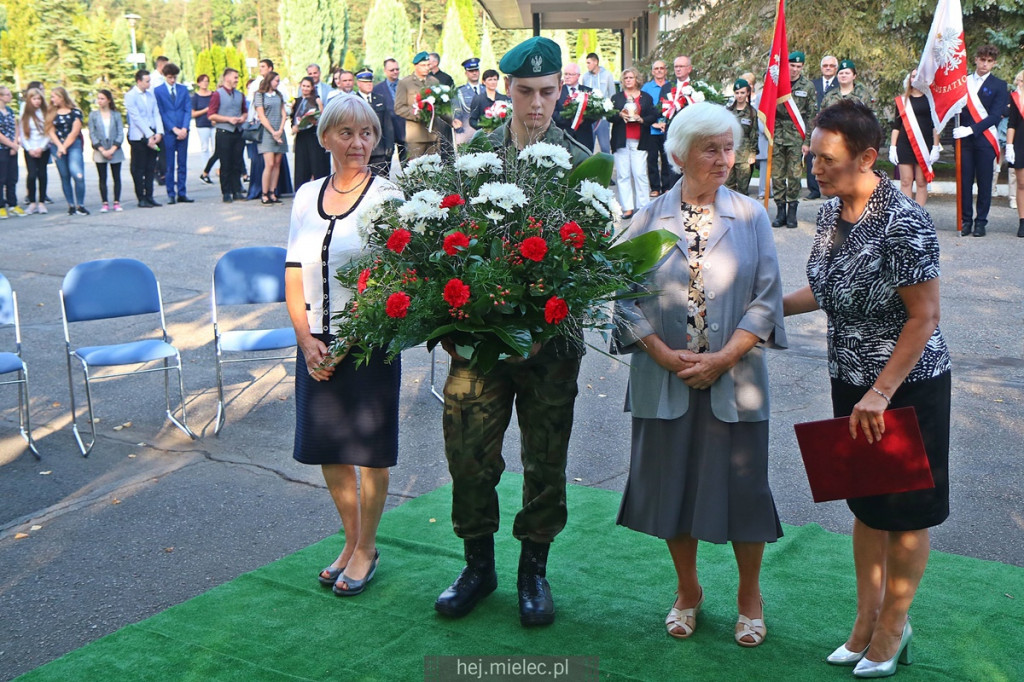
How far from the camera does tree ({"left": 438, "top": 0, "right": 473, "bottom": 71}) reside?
54.1 metres

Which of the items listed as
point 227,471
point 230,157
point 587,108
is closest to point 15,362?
point 227,471

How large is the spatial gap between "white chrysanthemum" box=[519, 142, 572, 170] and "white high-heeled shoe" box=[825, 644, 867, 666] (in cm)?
206

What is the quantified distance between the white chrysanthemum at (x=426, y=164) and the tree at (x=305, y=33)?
167 feet

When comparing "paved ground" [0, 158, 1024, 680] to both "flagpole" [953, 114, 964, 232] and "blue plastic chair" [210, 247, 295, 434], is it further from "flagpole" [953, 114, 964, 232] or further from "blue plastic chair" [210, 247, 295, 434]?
"flagpole" [953, 114, 964, 232]

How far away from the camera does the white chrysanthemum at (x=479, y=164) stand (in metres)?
3.62

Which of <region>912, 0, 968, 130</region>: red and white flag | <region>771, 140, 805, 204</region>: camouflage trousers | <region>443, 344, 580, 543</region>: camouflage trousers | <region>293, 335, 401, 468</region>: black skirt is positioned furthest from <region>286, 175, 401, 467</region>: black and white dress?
<region>771, 140, 805, 204</region>: camouflage trousers

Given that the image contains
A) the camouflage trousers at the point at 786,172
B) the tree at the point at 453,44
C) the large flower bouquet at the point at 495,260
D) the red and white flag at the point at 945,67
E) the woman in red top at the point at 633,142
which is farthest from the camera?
the tree at the point at 453,44

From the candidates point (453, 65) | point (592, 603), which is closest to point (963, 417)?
point (592, 603)

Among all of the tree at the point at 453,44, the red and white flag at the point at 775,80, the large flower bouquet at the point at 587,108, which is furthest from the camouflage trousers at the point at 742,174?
the tree at the point at 453,44

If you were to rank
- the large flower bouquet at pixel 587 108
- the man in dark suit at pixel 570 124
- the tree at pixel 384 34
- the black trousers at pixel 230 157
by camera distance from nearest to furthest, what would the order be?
1. the large flower bouquet at pixel 587 108
2. the man in dark suit at pixel 570 124
3. the black trousers at pixel 230 157
4. the tree at pixel 384 34

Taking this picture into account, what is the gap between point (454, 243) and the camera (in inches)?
133

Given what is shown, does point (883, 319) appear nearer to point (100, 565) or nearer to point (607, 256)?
point (607, 256)

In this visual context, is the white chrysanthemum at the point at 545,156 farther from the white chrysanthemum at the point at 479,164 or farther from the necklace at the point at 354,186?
the necklace at the point at 354,186

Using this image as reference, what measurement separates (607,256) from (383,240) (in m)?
0.81
